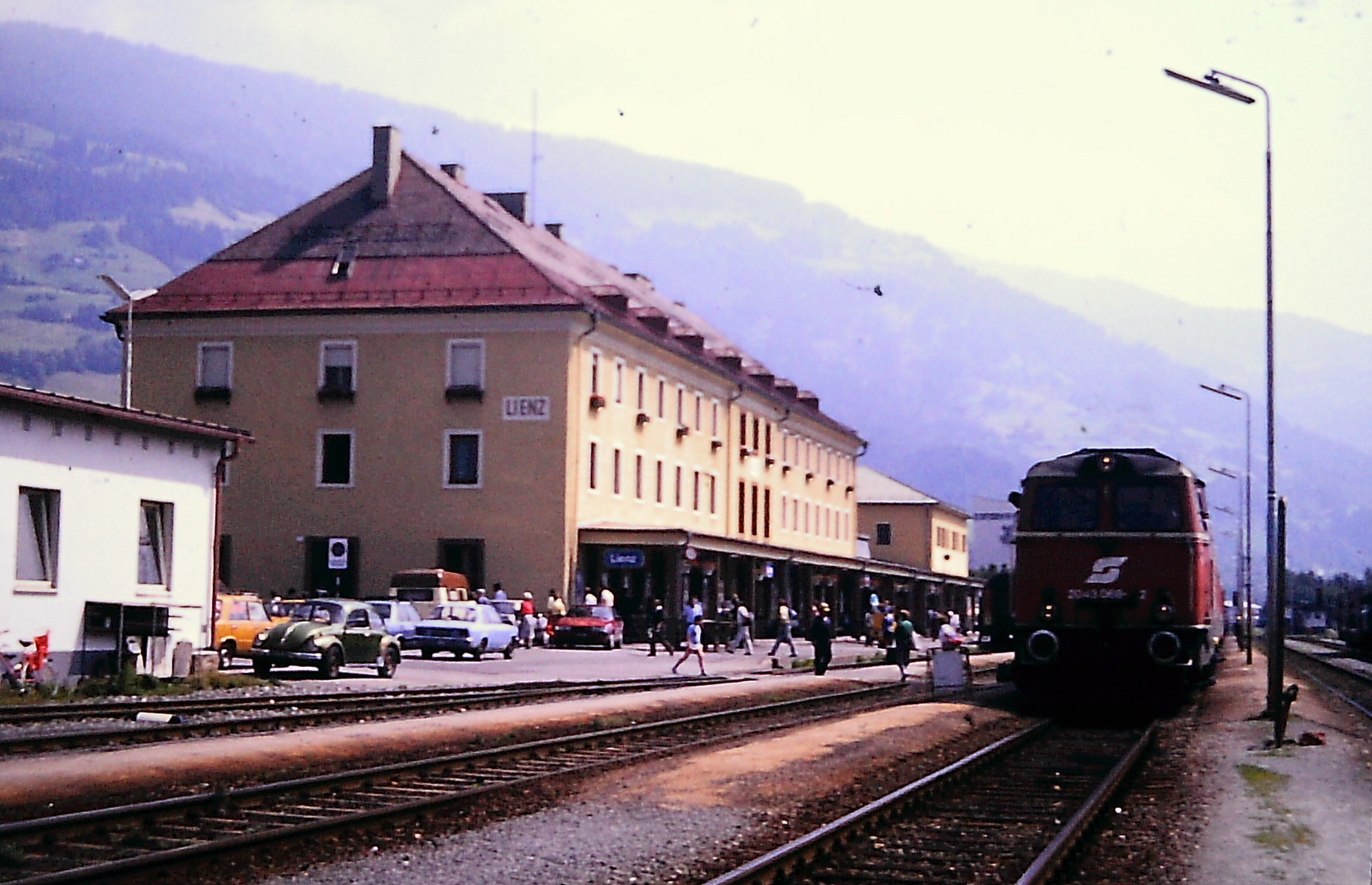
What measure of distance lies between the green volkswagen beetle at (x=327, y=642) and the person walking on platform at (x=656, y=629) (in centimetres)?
1376

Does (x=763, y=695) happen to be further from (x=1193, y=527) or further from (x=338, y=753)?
(x=338, y=753)

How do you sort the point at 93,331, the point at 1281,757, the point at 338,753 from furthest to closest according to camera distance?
the point at 93,331 < the point at 1281,757 < the point at 338,753

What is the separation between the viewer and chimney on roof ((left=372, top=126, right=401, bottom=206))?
60750 mm

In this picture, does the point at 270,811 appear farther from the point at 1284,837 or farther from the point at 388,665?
the point at 388,665

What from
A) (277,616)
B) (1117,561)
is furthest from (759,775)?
(277,616)

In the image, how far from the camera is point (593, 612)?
5028cm

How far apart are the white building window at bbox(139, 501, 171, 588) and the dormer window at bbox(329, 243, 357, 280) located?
28184mm

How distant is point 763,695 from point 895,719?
6970 millimetres

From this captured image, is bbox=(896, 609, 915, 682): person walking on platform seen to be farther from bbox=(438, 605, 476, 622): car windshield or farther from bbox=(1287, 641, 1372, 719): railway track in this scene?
bbox=(438, 605, 476, 622): car windshield

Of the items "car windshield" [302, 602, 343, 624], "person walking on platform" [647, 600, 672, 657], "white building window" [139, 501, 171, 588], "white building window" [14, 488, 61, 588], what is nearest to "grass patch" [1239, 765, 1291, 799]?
"white building window" [14, 488, 61, 588]

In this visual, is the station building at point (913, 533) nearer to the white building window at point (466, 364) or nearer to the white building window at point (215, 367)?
the white building window at point (466, 364)

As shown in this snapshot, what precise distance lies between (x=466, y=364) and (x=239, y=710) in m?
33.0

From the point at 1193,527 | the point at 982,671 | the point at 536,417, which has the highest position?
the point at 536,417

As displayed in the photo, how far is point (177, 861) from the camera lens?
33.2ft
